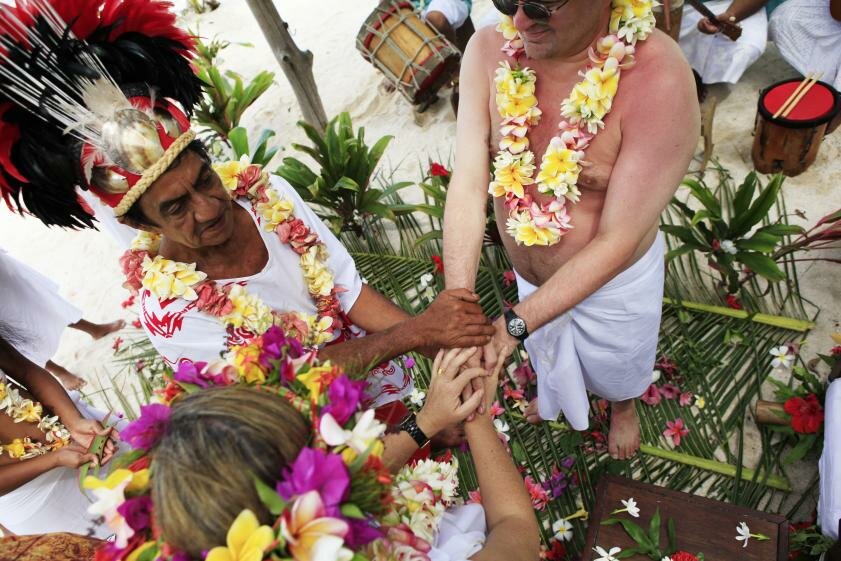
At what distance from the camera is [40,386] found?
2.49 m

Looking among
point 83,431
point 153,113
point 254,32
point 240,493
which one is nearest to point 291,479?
point 240,493

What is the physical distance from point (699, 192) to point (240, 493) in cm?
290

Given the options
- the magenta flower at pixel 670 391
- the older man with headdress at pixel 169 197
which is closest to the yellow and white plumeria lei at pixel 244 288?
the older man with headdress at pixel 169 197

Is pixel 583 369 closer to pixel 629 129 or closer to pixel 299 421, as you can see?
pixel 629 129

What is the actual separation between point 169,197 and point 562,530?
2.20m

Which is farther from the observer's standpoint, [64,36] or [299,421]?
[64,36]

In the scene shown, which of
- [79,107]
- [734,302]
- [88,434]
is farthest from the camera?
[734,302]

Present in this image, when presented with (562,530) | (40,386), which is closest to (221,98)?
(40,386)

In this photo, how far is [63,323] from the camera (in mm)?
3107

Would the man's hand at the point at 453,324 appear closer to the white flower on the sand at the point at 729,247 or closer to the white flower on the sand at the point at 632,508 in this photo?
the white flower on the sand at the point at 632,508

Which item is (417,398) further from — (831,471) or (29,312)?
(29,312)

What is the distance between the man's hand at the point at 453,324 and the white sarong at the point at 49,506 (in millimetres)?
1563

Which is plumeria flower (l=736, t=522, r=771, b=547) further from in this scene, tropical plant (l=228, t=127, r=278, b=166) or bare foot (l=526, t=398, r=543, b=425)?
tropical plant (l=228, t=127, r=278, b=166)

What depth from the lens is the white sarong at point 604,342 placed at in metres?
2.37
